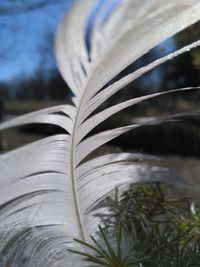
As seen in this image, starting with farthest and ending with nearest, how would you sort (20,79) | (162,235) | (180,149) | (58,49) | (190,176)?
(20,79)
(180,149)
(190,176)
(58,49)
(162,235)

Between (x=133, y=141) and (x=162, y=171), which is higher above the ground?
(x=133, y=141)

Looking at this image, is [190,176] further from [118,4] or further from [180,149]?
[118,4]

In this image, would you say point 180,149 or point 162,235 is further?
point 180,149

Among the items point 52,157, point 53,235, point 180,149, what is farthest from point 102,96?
point 180,149
